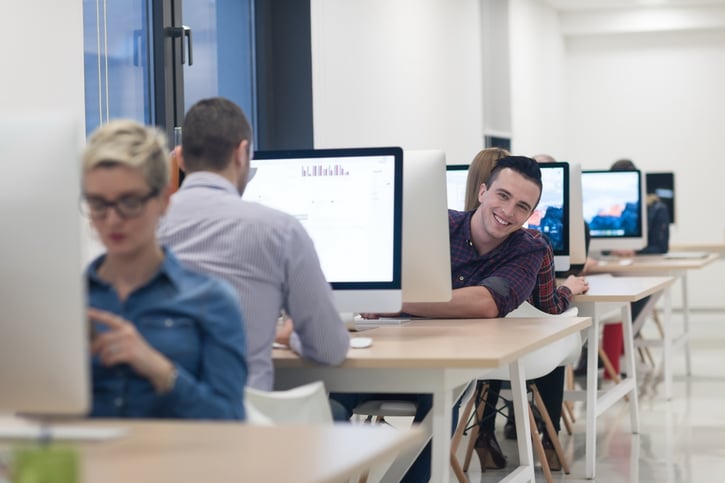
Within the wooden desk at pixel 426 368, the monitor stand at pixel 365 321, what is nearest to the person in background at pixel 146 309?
the wooden desk at pixel 426 368

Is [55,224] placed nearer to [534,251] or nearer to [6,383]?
[6,383]

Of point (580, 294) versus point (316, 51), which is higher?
point (316, 51)

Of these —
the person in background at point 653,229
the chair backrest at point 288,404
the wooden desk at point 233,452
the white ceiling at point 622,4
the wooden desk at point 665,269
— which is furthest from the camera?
the white ceiling at point 622,4

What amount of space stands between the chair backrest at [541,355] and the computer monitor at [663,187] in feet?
16.8

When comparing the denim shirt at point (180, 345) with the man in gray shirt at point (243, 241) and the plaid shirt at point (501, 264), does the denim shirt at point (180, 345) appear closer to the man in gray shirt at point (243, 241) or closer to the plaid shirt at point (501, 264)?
the man in gray shirt at point (243, 241)

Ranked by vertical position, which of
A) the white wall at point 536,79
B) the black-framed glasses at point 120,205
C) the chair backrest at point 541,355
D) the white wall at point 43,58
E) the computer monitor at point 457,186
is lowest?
the chair backrest at point 541,355

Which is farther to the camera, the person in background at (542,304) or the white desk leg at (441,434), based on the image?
the person in background at (542,304)

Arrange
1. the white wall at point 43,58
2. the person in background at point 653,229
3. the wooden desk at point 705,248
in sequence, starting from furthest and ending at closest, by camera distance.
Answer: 1. the wooden desk at point 705,248
2. the person in background at point 653,229
3. the white wall at point 43,58

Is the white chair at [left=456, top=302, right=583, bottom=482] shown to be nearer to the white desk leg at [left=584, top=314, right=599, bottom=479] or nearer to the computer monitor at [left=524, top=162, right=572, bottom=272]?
the white desk leg at [left=584, top=314, right=599, bottom=479]

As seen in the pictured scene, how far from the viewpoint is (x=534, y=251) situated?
3.52 meters

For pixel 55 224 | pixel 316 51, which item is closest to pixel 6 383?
pixel 55 224

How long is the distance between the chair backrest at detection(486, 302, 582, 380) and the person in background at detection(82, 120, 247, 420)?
1.93 meters

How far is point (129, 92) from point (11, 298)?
377 centimetres

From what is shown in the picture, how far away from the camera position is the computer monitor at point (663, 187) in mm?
8828
